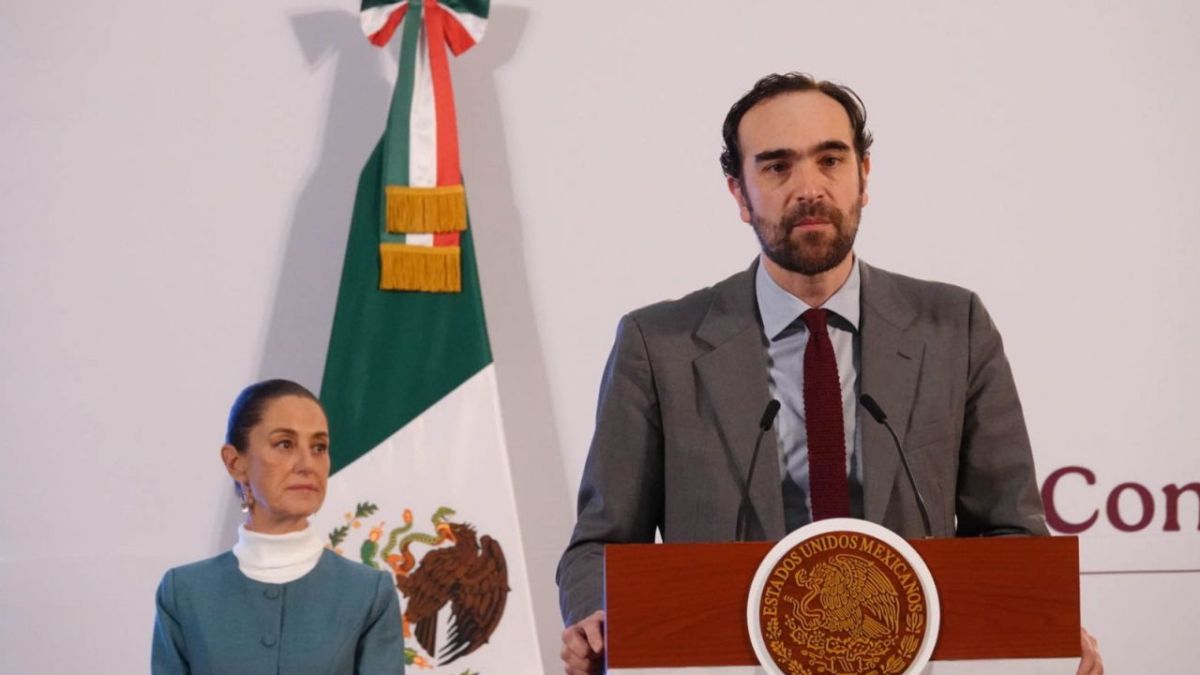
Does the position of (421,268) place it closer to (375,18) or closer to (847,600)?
(375,18)

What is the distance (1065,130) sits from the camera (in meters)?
4.55

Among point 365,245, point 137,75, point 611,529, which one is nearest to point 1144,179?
point 365,245

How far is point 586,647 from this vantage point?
1.92 m

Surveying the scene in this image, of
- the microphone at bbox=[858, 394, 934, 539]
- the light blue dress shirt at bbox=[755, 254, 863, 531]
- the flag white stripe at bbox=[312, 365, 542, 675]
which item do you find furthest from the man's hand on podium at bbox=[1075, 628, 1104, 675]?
the flag white stripe at bbox=[312, 365, 542, 675]

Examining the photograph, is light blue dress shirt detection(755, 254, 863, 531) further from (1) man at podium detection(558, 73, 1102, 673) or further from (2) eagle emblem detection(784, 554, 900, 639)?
(2) eagle emblem detection(784, 554, 900, 639)

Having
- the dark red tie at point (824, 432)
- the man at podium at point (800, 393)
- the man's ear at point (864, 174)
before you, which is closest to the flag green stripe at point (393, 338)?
the man at podium at point (800, 393)

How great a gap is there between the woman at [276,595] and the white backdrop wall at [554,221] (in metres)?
1.54

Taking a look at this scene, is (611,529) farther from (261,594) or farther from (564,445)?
(564,445)

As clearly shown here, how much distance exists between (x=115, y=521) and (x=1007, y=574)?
3364 millimetres

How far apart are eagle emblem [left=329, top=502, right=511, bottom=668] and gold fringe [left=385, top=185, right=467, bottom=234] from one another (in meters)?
0.82

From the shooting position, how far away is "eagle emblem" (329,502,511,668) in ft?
13.5

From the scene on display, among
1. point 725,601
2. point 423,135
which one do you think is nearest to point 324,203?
point 423,135

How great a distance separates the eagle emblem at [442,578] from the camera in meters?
4.11

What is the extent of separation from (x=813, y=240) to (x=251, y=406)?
1.34 meters
